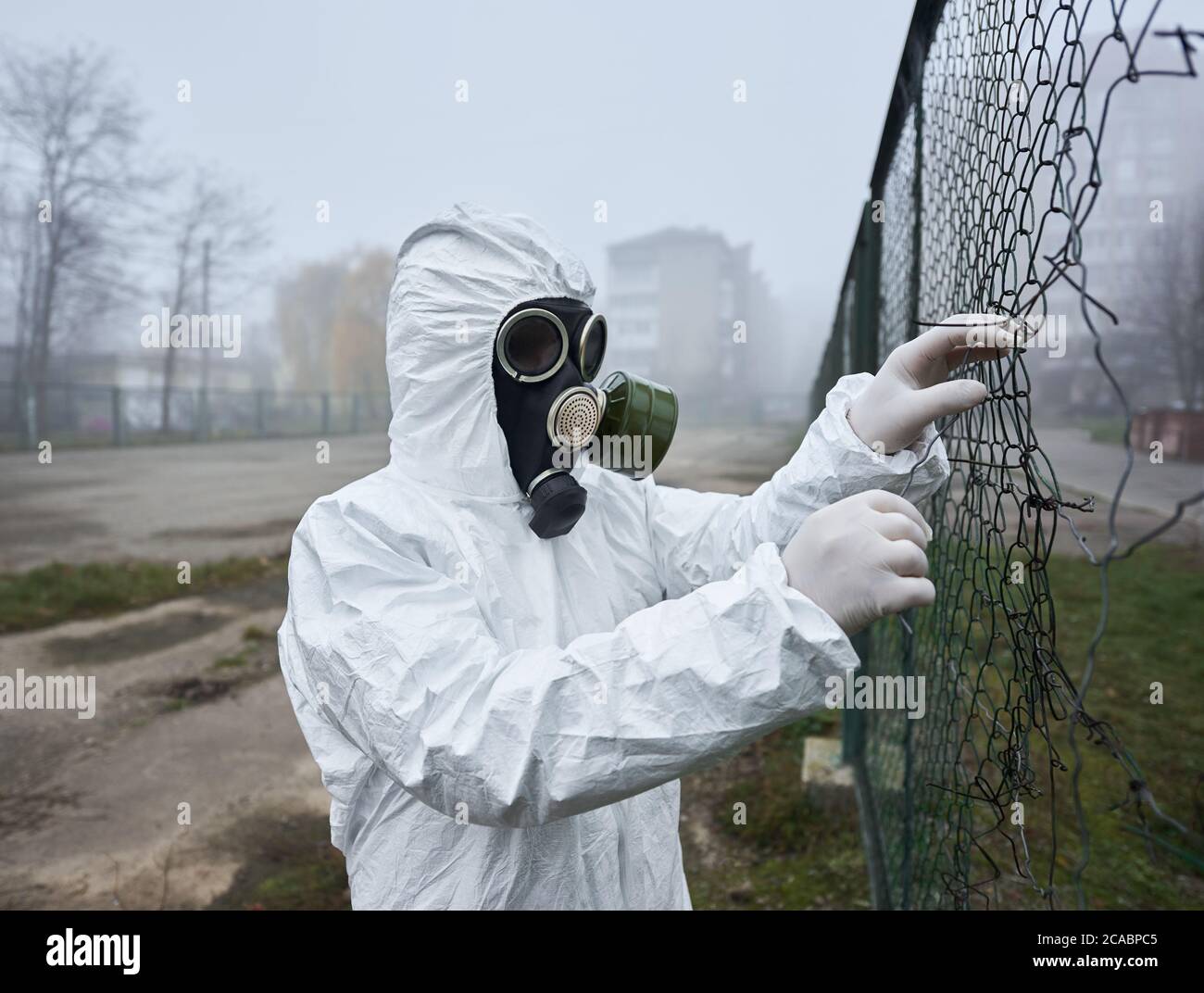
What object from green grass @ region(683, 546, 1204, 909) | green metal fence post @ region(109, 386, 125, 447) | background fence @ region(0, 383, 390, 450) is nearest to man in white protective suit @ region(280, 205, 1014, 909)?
green grass @ region(683, 546, 1204, 909)

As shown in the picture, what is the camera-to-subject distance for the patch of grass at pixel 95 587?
725cm

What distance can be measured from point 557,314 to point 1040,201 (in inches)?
32.6

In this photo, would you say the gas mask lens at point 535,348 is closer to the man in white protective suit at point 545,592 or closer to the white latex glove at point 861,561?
the man in white protective suit at point 545,592

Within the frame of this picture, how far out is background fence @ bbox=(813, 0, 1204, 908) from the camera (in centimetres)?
101

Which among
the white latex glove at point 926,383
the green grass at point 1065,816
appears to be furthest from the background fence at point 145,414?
the white latex glove at point 926,383

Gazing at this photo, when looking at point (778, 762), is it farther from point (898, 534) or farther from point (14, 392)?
point (14, 392)

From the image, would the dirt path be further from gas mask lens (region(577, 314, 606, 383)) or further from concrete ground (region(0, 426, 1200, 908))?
gas mask lens (region(577, 314, 606, 383))

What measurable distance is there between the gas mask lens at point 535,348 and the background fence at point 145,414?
15566 mm

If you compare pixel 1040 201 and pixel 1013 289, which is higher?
pixel 1040 201

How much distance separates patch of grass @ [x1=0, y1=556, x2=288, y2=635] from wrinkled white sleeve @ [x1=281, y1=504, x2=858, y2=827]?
23.9 feet

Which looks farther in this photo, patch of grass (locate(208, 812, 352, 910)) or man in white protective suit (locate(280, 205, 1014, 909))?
patch of grass (locate(208, 812, 352, 910))

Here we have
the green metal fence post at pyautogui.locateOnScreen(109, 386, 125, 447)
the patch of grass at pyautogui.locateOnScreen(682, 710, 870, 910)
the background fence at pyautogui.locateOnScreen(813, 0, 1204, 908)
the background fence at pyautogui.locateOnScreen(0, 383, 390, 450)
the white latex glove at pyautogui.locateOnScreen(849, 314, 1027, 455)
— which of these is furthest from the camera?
the green metal fence post at pyautogui.locateOnScreen(109, 386, 125, 447)

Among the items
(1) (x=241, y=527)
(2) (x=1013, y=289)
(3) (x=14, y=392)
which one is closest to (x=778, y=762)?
(2) (x=1013, y=289)
